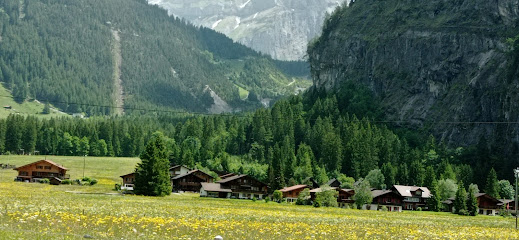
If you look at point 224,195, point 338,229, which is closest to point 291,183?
point 224,195

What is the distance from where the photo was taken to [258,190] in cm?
16025

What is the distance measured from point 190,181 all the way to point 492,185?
7848 cm

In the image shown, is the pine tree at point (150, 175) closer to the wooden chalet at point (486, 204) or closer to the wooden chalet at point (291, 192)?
the wooden chalet at point (291, 192)

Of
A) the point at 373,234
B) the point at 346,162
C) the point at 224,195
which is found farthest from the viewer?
the point at 346,162

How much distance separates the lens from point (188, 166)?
640ft

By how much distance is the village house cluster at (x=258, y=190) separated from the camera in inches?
5710

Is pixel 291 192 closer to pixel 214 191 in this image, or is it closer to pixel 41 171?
pixel 214 191

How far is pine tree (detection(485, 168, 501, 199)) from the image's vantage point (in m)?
157

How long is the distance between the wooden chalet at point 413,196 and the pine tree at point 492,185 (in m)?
15.7

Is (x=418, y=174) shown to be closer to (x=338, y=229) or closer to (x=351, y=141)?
(x=351, y=141)

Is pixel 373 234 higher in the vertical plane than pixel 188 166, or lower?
lower

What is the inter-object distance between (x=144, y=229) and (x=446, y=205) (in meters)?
117

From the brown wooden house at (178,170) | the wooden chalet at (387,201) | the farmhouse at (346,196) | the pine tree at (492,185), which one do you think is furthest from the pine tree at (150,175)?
the pine tree at (492,185)

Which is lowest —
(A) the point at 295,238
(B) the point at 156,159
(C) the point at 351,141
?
(A) the point at 295,238
